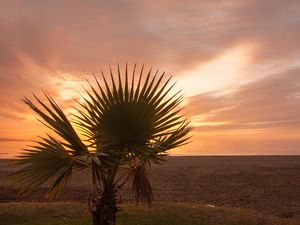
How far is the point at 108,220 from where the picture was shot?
29.0 feet

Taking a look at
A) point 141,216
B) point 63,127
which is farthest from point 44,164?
point 141,216

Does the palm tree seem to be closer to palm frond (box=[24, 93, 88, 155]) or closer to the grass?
palm frond (box=[24, 93, 88, 155])

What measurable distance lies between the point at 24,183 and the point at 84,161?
122 cm

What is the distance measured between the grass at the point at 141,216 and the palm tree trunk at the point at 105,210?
18.4 ft

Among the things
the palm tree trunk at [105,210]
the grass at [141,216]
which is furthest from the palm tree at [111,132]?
the grass at [141,216]

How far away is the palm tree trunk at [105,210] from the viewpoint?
348 inches

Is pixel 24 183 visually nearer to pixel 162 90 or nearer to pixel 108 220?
pixel 108 220

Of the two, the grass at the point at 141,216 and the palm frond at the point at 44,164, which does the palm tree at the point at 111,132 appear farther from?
the grass at the point at 141,216

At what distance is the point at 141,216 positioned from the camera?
15.2m

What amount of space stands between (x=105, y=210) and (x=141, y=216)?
258 inches

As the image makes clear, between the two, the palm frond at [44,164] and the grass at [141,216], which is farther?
the grass at [141,216]

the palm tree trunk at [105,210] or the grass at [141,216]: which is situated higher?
the palm tree trunk at [105,210]

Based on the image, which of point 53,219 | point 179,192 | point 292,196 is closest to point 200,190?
point 179,192

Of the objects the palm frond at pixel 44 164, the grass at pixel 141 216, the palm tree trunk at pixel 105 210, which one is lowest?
the grass at pixel 141 216
